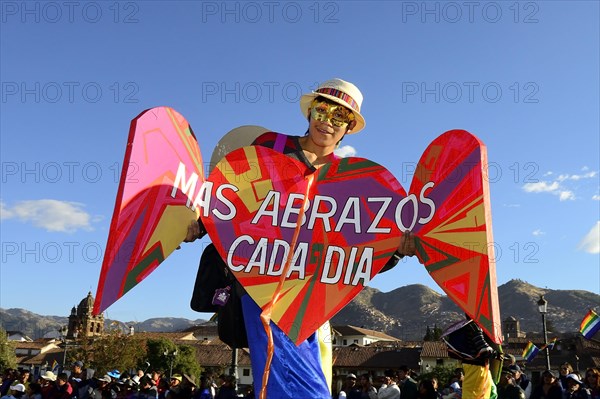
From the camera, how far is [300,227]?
4.61 m

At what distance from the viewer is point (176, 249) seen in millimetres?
4570

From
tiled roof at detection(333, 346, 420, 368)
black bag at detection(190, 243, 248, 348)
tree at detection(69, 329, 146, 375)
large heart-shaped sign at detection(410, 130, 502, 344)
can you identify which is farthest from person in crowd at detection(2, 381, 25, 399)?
tiled roof at detection(333, 346, 420, 368)

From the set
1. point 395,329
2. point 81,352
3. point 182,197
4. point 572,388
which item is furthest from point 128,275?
point 395,329

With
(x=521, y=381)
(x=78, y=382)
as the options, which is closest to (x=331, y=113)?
(x=521, y=381)

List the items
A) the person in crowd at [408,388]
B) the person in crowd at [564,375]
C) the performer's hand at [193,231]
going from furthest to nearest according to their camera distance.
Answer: the person in crowd at [564,375] → the person in crowd at [408,388] → the performer's hand at [193,231]

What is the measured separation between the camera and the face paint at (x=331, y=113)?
5238mm

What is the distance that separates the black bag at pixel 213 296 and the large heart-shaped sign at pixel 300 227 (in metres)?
0.45

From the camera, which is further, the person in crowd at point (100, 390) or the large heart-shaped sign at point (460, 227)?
the person in crowd at point (100, 390)

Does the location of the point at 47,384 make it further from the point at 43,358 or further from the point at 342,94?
the point at 43,358

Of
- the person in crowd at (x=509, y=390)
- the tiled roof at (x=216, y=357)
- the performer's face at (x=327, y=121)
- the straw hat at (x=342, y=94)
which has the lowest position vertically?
the tiled roof at (x=216, y=357)

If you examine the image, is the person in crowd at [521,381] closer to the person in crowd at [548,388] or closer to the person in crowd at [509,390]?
the person in crowd at [548,388]

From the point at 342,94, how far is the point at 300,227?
1.34 metres

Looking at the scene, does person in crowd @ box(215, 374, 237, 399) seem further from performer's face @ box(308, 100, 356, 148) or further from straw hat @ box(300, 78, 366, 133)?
straw hat @ box(300, 78, 366, 133)

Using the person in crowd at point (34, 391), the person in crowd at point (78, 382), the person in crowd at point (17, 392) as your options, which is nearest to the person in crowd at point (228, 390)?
the person in crowd at point (78, 382)
